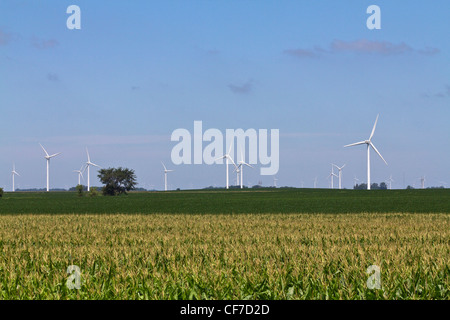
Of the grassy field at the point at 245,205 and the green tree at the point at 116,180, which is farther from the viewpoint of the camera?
the green tree at the point at 116,180

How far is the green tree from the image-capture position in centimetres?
15688

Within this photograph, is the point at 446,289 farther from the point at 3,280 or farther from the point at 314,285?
the point at 3,280

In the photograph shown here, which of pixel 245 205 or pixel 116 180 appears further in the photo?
pixel 116 180

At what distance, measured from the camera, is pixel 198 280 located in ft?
43.7

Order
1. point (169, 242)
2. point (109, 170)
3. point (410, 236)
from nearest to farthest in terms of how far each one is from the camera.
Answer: point (169, 242), point (410, 236), point (109, 170)

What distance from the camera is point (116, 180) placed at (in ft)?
520

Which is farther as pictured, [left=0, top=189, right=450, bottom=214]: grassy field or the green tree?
the green tree

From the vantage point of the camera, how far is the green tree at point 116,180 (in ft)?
515
